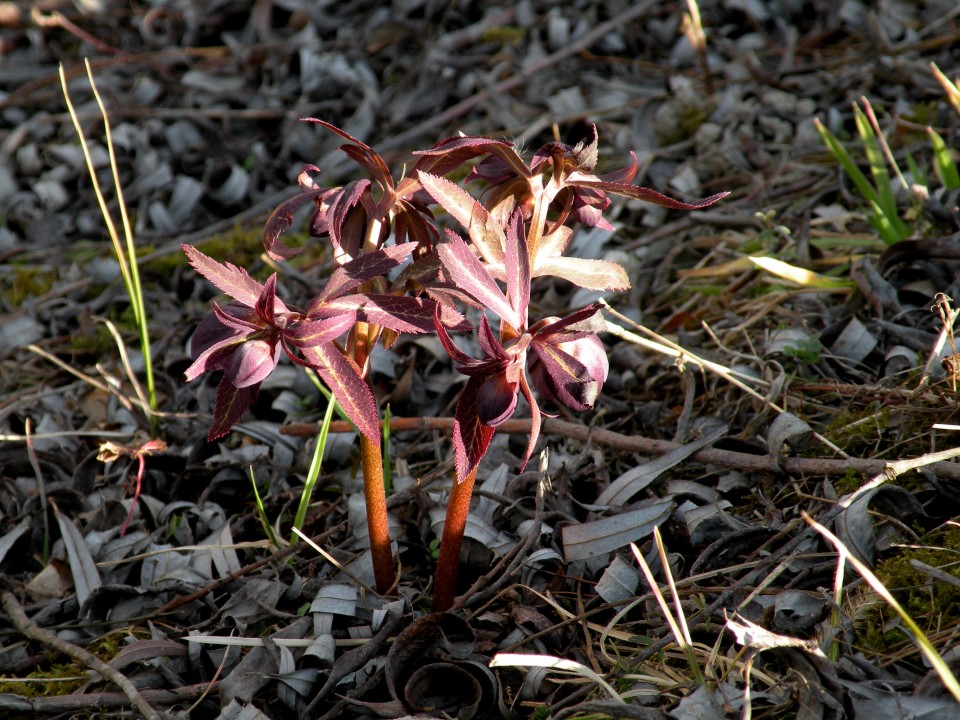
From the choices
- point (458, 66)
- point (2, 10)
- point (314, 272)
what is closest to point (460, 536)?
point (314, 272)

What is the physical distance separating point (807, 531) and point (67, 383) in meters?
1.95

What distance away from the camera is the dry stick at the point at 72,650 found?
1371mm

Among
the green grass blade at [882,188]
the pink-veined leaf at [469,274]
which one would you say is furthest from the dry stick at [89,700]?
the green grass blade at [882,188]

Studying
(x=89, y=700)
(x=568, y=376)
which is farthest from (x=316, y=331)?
(x=89, y=700)

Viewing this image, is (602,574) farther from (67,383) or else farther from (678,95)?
(678,95)

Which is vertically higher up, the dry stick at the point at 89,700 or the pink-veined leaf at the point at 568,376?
the pink-veined leaf at the point at 568,376

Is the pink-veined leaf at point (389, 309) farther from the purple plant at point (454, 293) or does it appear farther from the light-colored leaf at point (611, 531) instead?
the light-colored leaf at point (611, 531)

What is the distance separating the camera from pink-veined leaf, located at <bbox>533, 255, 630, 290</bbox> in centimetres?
120

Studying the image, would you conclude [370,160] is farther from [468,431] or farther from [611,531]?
[611,531]

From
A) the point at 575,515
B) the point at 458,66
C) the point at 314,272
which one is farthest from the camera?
the point at 458,66

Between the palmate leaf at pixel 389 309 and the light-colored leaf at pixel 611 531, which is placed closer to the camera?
the palmate leaf at pixel 389 309

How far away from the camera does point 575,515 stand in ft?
5.51

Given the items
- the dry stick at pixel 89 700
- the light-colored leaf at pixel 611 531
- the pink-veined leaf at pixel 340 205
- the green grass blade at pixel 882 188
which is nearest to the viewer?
the pink-veined leaf at pixel 340 205

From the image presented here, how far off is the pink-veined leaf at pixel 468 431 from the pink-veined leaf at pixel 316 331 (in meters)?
0.19
